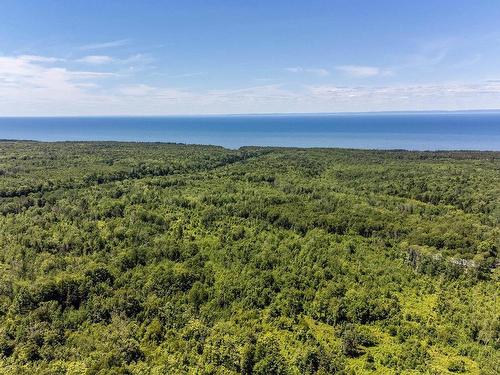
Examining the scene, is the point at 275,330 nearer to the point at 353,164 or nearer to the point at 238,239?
the point at 238,239

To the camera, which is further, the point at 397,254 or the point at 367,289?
the point at 397,254

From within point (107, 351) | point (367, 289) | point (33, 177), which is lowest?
point (107, 351)

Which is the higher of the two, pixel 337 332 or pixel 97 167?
pixel 97 167

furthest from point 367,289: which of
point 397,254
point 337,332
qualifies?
point 397,254

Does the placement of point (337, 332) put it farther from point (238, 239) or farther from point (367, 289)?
point (238, 239)

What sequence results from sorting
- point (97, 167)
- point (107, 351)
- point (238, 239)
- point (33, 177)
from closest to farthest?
point (107, 351)
point (238, 239)
point (33, 177)
point (97, 167)

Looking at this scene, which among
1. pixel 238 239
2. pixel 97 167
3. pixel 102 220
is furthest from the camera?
pixel 97 167
